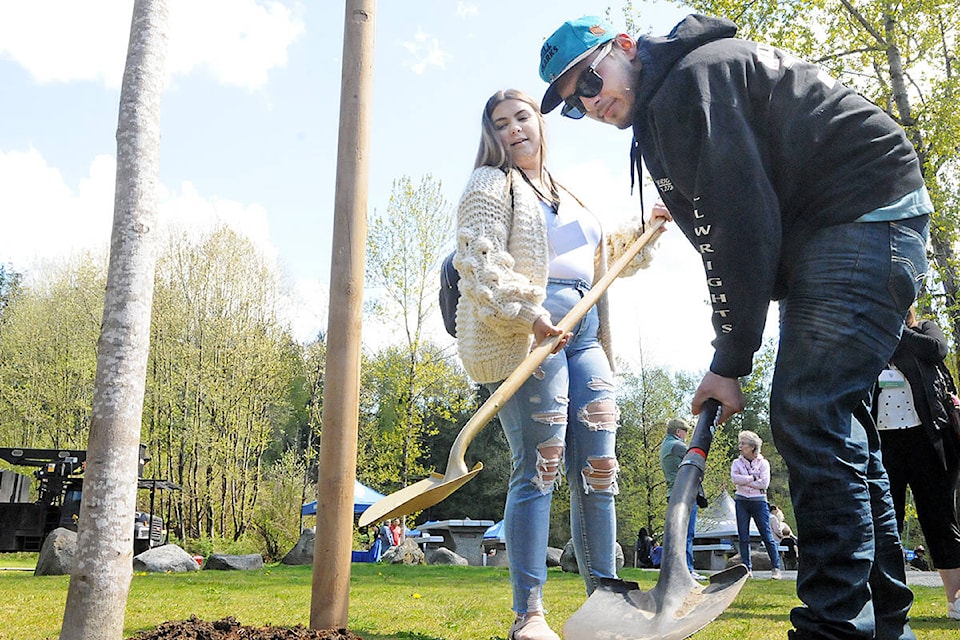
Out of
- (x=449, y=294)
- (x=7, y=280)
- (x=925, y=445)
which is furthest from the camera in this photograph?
(x=7, y=280)

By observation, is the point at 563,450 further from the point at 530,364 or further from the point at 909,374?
the point at 909,374

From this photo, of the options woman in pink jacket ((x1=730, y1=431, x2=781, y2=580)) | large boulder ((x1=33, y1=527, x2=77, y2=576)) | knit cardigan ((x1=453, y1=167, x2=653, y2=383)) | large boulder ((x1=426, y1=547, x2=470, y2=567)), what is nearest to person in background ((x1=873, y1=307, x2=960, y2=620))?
knit cardigan ((x1=453, y1=167, x2=653, y2=383))

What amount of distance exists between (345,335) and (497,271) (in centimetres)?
67

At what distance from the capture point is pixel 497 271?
3227 mm

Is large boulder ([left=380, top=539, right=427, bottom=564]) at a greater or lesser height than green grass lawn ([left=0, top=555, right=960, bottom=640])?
lesser

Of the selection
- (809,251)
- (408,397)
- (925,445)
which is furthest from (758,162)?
(408,397)

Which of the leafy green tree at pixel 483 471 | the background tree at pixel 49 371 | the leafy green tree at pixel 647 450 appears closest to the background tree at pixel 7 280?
the background tree at pixel 49 371

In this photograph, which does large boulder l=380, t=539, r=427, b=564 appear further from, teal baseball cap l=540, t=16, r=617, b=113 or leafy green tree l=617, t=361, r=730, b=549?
leafy green tree l=617, t=361, r=730, b=549

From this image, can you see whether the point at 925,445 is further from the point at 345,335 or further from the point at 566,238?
the point at 345,335

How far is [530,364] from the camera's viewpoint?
2988mm

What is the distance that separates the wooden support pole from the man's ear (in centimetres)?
102

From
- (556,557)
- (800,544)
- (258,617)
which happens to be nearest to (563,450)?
(800,544)

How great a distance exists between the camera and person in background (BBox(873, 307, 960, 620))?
175 inches

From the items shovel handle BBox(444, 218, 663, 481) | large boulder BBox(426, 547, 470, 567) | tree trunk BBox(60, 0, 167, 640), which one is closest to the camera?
tree trunk BBox(60, 0, 167, 640)
